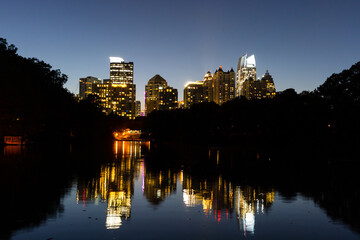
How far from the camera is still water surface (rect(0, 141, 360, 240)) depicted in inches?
328

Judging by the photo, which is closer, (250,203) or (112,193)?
(250,203)

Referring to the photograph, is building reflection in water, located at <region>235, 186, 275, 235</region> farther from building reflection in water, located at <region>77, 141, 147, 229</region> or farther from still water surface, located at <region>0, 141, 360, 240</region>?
building reflection in water, located at <region>77, 141, 147, 229</region>

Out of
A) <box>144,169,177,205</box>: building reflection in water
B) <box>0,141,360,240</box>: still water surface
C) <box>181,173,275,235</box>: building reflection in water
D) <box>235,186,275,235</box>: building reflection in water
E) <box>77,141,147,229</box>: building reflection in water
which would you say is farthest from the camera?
<box>144,169,177,205</box>: building reflection in water

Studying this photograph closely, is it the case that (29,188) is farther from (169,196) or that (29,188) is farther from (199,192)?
(199,192)

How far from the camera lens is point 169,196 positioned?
44.0ft

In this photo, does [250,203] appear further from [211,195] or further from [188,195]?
[188,195]

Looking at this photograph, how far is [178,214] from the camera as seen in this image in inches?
411

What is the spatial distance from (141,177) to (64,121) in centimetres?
6623

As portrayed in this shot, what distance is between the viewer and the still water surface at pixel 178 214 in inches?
328

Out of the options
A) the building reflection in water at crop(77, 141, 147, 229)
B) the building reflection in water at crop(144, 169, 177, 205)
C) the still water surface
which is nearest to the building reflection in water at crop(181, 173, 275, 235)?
the still water surface

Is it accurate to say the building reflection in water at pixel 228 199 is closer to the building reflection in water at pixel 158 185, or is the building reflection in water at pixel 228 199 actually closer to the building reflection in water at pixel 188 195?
the building reflection in water at pixel 188 195

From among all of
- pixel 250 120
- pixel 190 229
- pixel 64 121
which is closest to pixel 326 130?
pixel 250 120

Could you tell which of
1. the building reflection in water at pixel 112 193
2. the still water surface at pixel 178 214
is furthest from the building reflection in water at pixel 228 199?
the building reflection in water at pixel 112 193

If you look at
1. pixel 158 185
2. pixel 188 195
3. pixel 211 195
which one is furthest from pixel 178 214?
pixel 158 185
